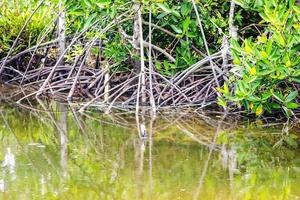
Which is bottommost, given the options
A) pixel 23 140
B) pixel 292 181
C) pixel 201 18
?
pixel 292 181

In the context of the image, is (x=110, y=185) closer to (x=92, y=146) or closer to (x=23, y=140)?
(x=92, y=146)

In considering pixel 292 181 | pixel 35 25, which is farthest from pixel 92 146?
pixel 35 25

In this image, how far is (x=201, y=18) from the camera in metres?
5.61

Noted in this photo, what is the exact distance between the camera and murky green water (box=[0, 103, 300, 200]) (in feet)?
9.84

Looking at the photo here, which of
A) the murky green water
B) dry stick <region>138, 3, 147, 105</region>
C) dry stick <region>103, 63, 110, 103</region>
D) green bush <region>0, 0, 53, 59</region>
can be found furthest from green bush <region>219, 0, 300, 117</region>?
green bush <region>0, 0, 53, 59</region>

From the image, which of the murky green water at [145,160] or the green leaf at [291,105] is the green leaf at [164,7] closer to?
the murky green water at [145,160]

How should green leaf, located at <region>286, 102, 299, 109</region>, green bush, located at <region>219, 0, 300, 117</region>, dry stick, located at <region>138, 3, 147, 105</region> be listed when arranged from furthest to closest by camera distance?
dry stick, located at <region>138, 3, 147, 105</region> < green leaf, located at <region>286, 102, 299, 109</region> < green bush, located at <region>219, 0, 300, 117</region>

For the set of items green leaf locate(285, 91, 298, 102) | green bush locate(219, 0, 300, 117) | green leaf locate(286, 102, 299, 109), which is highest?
green bush locate(219, 0, 300, 117)

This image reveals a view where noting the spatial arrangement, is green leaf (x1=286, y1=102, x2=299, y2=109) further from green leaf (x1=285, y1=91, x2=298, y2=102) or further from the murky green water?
the murky green water

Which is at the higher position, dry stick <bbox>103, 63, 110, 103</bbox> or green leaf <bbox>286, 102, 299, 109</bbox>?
dry stick <bbox>103, 63, 110, 103</bbox>

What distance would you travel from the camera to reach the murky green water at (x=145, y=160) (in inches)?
118

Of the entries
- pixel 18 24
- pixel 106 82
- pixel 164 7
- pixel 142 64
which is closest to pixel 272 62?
pixel 164 7

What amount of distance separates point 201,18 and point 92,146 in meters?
2.10

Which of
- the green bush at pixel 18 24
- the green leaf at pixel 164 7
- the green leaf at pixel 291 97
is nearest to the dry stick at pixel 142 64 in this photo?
the green leaf at pixel 164 7
